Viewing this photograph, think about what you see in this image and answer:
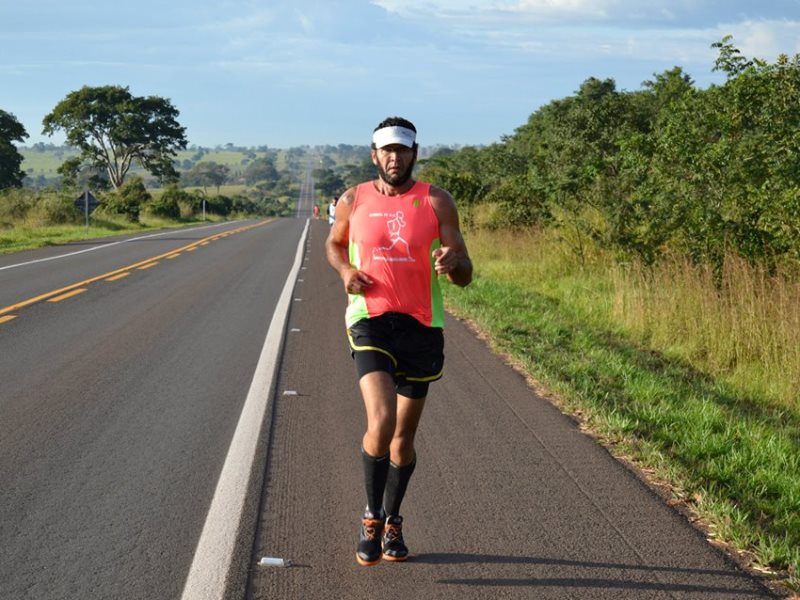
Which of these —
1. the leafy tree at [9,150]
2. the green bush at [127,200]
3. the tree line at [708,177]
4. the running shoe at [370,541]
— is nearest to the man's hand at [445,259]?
the running shoe at [370,541]

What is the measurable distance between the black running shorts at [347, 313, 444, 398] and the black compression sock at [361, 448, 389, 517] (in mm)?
331

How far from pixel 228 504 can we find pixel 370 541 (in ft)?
3.46

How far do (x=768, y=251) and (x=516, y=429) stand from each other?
561 cm

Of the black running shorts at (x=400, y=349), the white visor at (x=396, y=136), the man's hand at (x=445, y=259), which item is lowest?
the black running shorts at (x=400, y=349)

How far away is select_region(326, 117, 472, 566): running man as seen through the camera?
4254mm

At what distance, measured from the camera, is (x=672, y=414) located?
6.86 metres

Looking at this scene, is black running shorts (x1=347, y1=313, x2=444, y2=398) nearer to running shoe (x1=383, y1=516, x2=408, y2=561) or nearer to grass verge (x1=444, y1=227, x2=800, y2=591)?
running shoe (x1=383, y1=516, x2=408, y2=561)

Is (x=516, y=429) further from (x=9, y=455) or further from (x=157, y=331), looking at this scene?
(x=157, y=331)

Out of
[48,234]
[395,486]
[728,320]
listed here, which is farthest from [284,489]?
[48,234]

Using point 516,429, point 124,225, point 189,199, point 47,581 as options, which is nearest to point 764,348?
point 516,429

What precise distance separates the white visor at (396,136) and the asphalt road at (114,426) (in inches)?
80.9

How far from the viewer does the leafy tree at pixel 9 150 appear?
5934 cm

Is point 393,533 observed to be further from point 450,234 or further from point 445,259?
point 450,234

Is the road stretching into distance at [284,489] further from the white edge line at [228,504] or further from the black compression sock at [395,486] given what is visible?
the black compression sock at [395,486]
